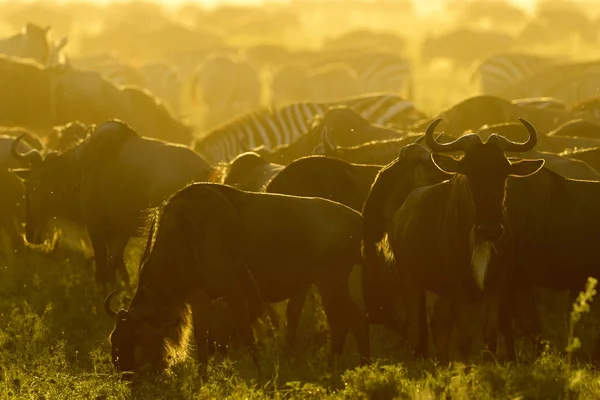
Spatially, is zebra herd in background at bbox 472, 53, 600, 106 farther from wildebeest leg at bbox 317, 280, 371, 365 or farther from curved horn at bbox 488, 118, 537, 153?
curved horn at bbox 488, 118, 537, 153

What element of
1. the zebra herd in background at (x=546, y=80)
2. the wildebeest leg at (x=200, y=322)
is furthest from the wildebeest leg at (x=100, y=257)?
the zebra herd in background at (x=546, y=80)

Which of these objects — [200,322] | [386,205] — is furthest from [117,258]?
[386,205]

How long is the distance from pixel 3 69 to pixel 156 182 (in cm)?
648

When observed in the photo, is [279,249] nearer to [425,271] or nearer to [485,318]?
[425,271]

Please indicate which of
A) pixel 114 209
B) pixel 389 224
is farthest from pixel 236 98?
pixel 389 224

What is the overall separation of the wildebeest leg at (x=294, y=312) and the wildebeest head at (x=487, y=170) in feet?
6.42

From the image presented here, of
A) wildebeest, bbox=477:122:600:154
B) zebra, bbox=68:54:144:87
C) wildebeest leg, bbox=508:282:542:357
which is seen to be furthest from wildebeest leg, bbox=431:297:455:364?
zebra, bbox=68:54:144:87

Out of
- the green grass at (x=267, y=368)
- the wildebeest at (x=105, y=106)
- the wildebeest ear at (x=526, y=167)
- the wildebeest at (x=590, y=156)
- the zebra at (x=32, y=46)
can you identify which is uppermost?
the zebra at (x=32, y=46)

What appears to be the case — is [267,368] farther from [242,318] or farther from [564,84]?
[564,84]

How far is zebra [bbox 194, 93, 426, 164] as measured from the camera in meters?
15.7

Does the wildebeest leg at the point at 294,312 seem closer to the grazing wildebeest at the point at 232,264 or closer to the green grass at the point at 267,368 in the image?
the green grass at the point at 267,368

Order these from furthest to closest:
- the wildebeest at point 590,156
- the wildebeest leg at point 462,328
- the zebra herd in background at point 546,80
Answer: the zebra herd in background at point 546,80, the wildebeest at point 590,156, the wildebeest leg at point 462,328

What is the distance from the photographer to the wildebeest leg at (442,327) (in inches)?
294

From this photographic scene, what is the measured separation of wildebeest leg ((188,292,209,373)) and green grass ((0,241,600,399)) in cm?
11
